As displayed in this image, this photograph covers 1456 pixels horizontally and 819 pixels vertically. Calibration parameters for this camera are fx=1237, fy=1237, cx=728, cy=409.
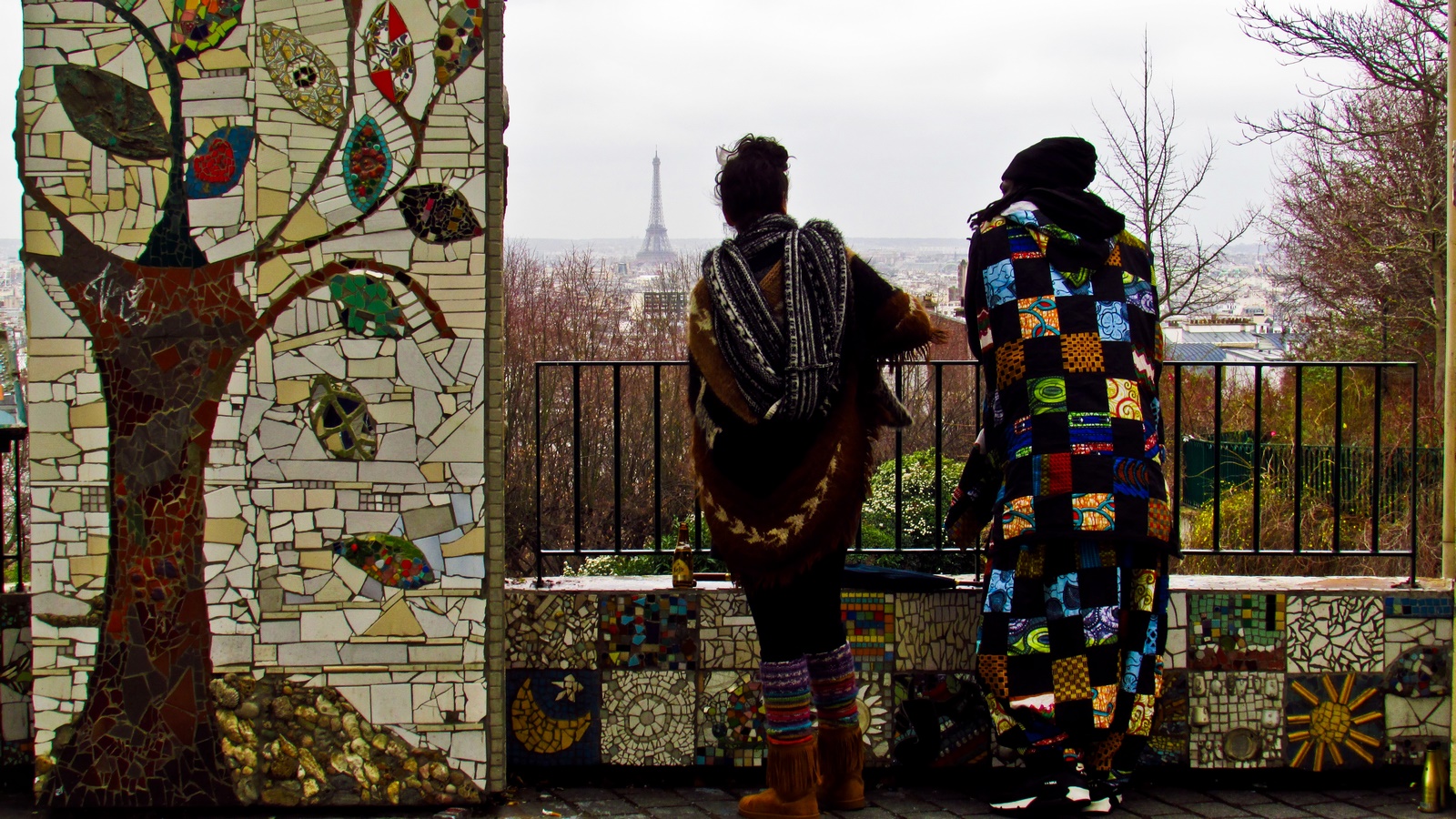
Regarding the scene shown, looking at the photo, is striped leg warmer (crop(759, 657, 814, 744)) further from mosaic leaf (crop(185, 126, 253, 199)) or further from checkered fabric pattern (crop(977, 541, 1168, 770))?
mosaic leaf (crop(185, 126, 253, 199))

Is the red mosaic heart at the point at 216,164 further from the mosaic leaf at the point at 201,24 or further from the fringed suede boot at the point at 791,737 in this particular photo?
the fringed suede boot at the point at 791,737

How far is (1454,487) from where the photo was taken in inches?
152

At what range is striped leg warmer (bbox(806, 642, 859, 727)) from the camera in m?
3.56

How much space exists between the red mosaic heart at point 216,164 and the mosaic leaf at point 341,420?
0.64m

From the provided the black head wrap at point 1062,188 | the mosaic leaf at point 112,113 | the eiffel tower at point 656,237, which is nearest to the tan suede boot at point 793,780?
the black head wrap at point 1062,188

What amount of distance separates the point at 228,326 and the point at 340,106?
716 millimetres

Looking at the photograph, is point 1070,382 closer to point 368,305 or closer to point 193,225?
point 368,305

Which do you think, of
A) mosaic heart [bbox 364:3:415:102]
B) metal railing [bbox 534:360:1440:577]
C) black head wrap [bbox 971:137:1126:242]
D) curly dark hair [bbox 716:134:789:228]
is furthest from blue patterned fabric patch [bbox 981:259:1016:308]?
metal railing [bbox 534:360:1440:577]

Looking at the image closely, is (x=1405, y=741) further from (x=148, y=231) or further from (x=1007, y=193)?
(x=148, y=231)

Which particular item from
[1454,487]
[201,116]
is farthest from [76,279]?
[1454,487]

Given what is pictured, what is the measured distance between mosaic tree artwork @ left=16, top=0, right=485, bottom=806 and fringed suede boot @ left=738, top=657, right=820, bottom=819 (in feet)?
4.52

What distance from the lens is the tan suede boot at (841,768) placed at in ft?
11.9

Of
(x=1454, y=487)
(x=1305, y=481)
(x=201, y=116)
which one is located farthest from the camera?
(x=1305, y=481)

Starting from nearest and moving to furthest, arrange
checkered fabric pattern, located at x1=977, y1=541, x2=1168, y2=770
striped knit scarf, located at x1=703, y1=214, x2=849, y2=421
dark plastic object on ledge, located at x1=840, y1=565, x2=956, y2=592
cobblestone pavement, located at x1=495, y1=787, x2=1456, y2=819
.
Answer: striped knit scarf, located at x1=703, y1=214, x2=849, y2=421 → checkered fabric pattern, located at x1=977, y1=541, x2=1168, y2=770 → cobblestone pavement, located at x1=495, y1=787, x2=1456, y2=819 → dark plastic object on ledge, located at x1=840, y1=565, x2=956, y2=592
